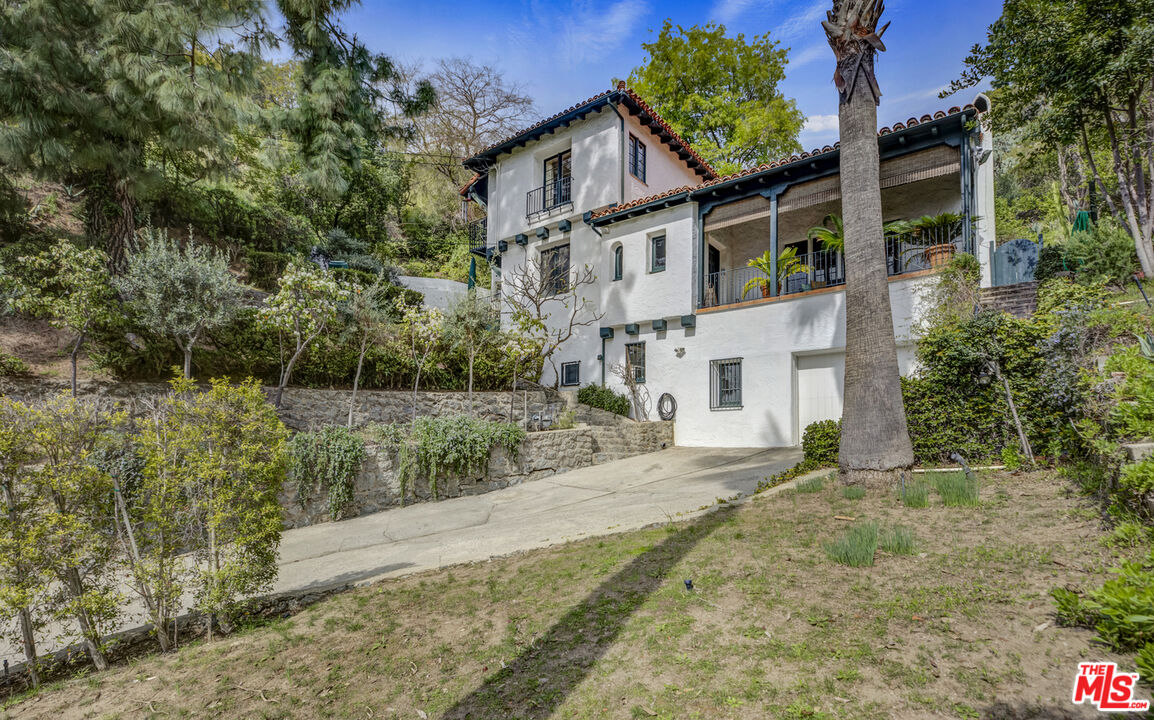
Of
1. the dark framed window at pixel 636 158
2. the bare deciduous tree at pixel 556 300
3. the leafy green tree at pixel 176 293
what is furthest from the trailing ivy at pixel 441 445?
the dark framed window at pixel 636 158

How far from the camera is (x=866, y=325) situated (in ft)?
21.0

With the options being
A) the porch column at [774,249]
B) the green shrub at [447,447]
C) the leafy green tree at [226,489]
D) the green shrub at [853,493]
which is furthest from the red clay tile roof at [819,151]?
the leafy green tree at [226,489]

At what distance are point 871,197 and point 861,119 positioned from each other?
3.56ft

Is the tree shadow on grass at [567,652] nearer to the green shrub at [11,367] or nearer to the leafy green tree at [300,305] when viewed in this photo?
the leafy green tree at [300,305]

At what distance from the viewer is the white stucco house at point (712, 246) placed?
34.4ft

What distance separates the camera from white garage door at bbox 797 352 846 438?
37.5 feet


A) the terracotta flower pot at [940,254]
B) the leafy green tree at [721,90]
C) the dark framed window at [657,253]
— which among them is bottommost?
the terracotta flower pot at [940,254]

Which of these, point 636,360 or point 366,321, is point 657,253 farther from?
point 366,321

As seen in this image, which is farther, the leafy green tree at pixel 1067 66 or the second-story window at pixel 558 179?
the second-story window at pixel 558 179

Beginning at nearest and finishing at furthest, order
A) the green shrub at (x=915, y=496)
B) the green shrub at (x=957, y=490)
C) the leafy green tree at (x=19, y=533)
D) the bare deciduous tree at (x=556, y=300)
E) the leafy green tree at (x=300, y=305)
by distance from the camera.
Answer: the leafy green tree at (x=19, y=533), the green shrub at (x=957, y=490), the green shrub at (x=915, y=496), the leafy green tree at (x=300, y=305), the bare deciduous tree at (x=556, y=300)

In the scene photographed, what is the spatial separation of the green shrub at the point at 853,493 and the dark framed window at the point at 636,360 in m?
8.92

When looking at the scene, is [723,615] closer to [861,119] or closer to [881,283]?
[881,283]

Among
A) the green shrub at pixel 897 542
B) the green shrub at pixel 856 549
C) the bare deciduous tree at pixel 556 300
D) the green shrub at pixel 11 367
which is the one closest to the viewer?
the green shrub at pixel 856 549

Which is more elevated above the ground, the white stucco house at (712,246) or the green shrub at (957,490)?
the white stucco house at (712,246)
